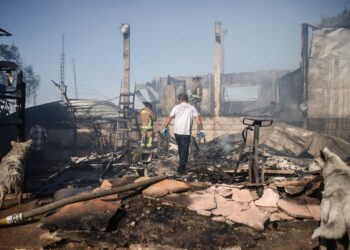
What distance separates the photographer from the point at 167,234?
13.5ft

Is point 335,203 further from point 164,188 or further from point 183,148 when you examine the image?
point 183,148

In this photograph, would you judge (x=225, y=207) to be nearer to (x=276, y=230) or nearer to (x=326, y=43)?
(x=276, y=230)

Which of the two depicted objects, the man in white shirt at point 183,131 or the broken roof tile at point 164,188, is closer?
the broken roof tile at point 164,188

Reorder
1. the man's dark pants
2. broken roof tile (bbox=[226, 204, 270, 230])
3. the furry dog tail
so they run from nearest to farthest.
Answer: the furry dog tail
broken roof tile (bbox=[226, 204, 270, 230])
the man's dark pants

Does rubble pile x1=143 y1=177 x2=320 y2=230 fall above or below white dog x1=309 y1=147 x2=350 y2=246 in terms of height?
below

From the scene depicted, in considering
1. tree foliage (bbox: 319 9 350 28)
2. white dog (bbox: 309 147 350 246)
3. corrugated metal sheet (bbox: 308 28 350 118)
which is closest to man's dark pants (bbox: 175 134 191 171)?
white dog (bbox: 309 147 350 246)

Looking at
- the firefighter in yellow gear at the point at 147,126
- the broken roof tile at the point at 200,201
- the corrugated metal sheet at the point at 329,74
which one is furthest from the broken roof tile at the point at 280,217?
the corrugated metal sheet at the point at 329,74

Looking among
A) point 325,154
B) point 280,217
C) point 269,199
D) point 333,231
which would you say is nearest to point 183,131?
point 269,199

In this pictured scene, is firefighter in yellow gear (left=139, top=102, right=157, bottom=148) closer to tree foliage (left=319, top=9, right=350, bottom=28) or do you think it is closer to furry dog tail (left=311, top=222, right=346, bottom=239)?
furry dog tail (left=311, top=222, right=346, bottom=239)

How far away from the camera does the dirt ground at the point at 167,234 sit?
3854 millimetres

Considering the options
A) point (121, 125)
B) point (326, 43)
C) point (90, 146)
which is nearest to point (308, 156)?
point (326, 43)

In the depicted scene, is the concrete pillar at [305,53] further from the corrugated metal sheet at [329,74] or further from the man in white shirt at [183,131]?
the man in white shirt at [183,131]

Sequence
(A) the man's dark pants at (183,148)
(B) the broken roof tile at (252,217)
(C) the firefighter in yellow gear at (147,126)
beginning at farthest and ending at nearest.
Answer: (C) the firefighter in yellow gear at (147,126) → (A) the man's dark pants at (183,148) → (B) the broken roof tile at (252,217)

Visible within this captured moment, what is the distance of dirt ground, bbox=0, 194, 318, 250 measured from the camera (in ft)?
12.6
